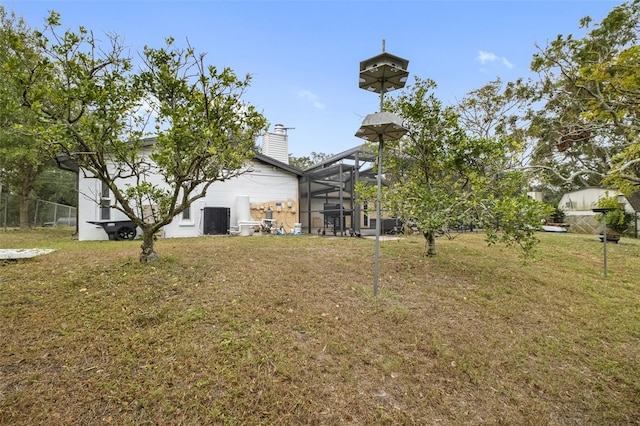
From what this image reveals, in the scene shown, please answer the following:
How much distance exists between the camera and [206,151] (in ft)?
13.5

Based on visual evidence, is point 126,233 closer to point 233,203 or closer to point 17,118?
point 233,203

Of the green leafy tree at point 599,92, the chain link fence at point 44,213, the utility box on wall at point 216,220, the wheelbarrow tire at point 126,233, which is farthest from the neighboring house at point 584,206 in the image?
the chain link fence at point 44,213

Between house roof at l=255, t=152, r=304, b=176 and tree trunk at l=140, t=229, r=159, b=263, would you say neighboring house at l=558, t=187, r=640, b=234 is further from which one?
tree trunk at l=140, t=229, r=159, b=263

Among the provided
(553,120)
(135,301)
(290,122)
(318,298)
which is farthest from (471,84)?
(135,301)

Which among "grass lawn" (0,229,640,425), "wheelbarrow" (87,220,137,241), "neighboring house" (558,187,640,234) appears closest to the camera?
"grass lawn" (0,229,640,425)

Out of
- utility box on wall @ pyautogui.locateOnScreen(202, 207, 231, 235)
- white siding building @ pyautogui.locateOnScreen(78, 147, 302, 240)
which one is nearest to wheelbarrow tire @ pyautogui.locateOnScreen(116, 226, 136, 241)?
white siding building @ pyautogui.locateOnScreen(78, 147, 302, 240)

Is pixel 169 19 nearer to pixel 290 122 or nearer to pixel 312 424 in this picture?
pixel 312 424

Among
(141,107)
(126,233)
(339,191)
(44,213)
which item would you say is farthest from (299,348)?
(44,213)

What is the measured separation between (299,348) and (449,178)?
4.77 metres

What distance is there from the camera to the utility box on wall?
1123cm

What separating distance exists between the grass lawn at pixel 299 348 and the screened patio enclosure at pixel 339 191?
6042mm

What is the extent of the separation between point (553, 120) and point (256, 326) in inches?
663

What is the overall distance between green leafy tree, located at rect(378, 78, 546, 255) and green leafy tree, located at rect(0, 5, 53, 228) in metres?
5.27

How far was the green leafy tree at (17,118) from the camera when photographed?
339 cm
